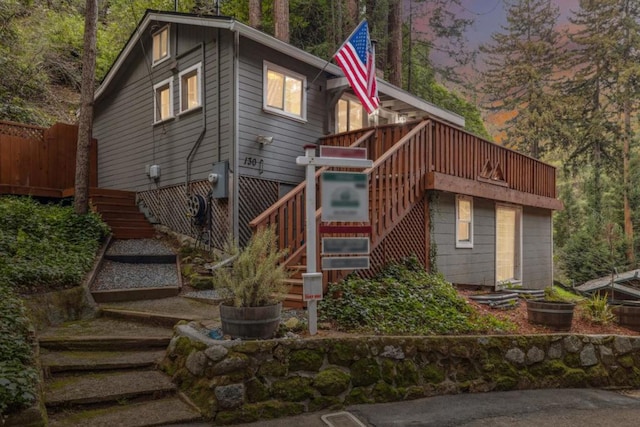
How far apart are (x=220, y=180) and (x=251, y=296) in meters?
5.00

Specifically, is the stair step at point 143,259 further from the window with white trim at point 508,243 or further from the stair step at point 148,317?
the window with white trim at point 508,243

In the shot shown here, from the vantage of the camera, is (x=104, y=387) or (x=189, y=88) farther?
(x=189, y=88)

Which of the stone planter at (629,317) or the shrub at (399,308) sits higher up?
the shrub at (399,308)

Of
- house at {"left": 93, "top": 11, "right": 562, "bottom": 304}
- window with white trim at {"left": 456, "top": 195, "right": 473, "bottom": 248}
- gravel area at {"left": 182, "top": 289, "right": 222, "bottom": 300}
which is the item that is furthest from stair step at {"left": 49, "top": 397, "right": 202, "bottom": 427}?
window with white trim at {"left": 456, "top": 195, "right": 473, "bottom": 248}

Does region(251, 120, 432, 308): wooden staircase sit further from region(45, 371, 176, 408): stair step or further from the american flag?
region(45, 371, 176, 408): stair step

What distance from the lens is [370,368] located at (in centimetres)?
424

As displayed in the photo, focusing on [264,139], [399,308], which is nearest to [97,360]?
[399,308]

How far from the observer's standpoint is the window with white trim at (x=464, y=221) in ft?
29.9

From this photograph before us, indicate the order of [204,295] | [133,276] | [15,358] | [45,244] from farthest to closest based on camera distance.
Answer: [133,276] < [45,244] < [204,295] < [15,358]

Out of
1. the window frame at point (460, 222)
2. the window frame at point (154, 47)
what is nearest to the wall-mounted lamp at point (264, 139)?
the window frame at point (154, 47)

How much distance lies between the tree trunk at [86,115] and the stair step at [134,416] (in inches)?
246

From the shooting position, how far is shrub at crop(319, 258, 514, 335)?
5.12m

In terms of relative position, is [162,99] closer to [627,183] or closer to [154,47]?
[154,47]

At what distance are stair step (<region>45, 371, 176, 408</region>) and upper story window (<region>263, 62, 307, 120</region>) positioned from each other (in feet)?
21.1
